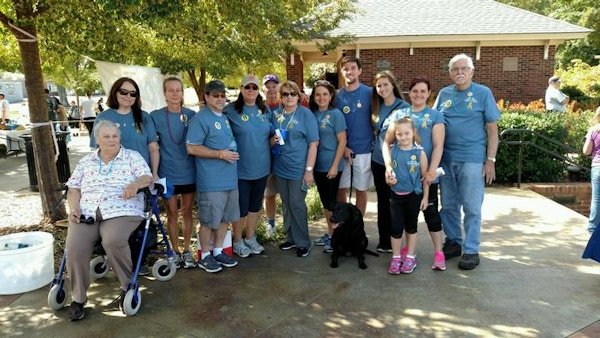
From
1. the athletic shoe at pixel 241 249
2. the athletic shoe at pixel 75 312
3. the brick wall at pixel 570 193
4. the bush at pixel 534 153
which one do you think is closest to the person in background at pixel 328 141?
the athletic shoe at pixel 241 249

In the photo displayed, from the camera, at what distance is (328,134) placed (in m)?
4.34

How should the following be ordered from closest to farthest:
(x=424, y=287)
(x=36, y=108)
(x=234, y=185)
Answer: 1. (x=424, y=287)
2. (x=234, y=185)
3. (x=36, y=108)

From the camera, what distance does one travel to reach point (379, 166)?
4.28 metres

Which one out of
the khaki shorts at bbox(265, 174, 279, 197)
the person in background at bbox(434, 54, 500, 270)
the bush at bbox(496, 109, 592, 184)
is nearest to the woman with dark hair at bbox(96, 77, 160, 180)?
the khaki shorts at bbox(265, 174, 279, 197)

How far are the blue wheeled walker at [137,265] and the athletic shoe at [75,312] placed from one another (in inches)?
9.1

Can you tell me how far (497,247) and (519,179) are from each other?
298 cm

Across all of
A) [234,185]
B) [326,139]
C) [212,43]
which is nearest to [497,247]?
[326,139]

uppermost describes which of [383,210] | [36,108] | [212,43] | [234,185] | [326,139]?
[212,43]

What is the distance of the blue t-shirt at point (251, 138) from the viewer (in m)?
4.16

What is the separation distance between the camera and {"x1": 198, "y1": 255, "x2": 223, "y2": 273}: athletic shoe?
414 cm

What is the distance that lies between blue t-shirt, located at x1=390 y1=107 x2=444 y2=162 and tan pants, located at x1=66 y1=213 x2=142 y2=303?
240cm

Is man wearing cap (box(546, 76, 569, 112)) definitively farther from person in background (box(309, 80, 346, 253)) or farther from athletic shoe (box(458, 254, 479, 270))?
person in background (box(309, 80, 346, 253))

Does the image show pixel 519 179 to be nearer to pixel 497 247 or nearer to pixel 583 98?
pixel 497 247

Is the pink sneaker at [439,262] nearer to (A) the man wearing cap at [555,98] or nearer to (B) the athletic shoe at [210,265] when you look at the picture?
(B) the athletic shoe at [210,265]
